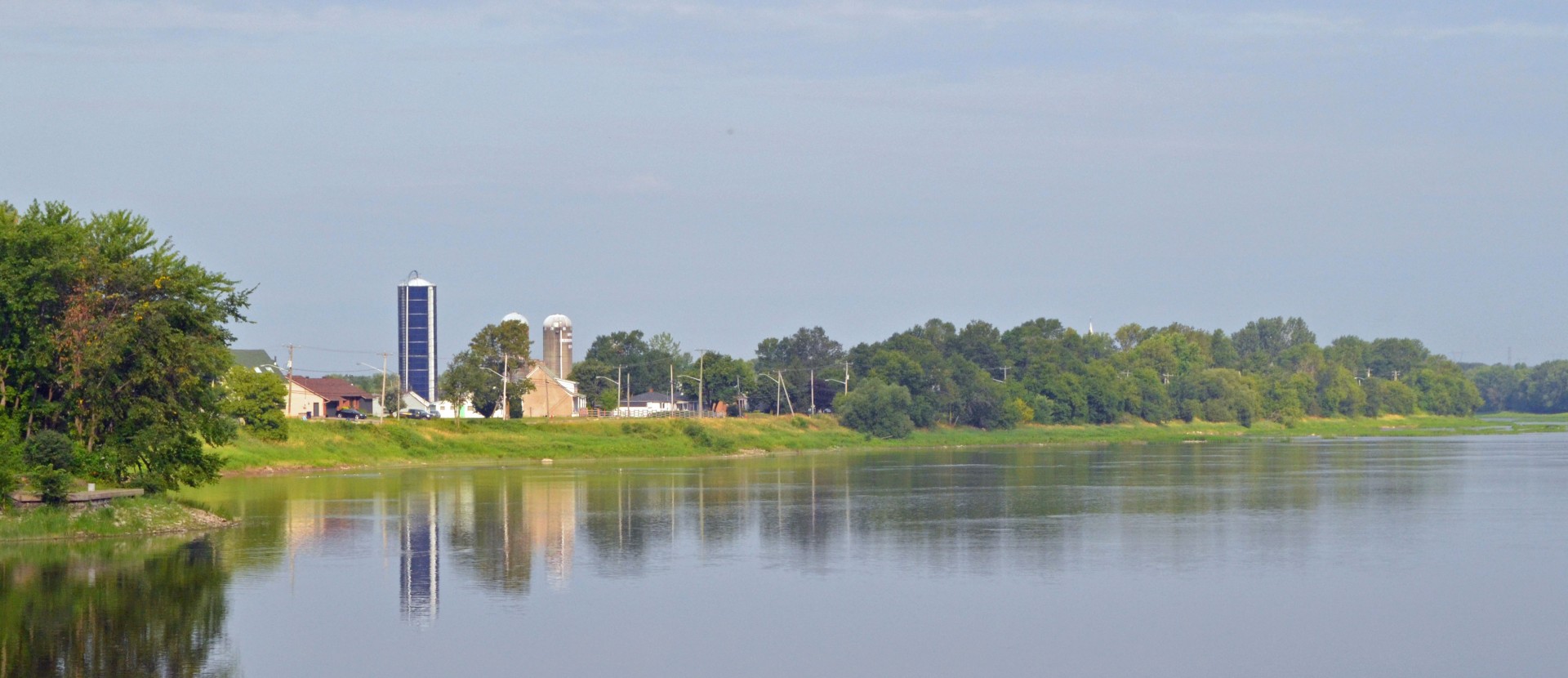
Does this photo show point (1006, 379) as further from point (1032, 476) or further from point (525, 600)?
point (525, 600)

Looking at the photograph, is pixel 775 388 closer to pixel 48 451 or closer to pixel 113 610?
pixel 48 451

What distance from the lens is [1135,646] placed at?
21.8 metres

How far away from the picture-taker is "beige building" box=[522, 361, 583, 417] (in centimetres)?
12250

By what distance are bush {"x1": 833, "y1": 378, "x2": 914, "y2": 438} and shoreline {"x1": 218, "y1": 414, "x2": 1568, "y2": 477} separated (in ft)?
3.87

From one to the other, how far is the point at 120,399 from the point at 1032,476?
42.3 m

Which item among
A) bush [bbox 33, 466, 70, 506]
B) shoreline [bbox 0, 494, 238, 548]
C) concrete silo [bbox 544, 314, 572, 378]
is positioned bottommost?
shoreline [bbox 0, 494, 238, 548]

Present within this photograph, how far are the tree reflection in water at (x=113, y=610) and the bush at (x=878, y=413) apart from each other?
86.1 meters

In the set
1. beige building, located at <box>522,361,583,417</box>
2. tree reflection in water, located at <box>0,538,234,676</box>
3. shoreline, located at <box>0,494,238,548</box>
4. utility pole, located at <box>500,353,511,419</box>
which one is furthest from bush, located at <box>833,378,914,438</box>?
tree reflection in water, located at <box>0,538,234,676</box>

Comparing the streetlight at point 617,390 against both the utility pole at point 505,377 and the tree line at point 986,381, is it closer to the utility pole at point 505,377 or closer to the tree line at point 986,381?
the tree line at point 986,381

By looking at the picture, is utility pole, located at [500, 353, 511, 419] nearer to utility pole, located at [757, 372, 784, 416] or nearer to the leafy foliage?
the leafy foliage

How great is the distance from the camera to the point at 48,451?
3356 centimetres

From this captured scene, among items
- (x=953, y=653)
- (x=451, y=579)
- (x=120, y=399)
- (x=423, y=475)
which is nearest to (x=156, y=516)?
(x=120, y=399)

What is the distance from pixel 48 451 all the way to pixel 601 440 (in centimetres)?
5725

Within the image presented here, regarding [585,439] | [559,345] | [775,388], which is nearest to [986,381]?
[775,388]
